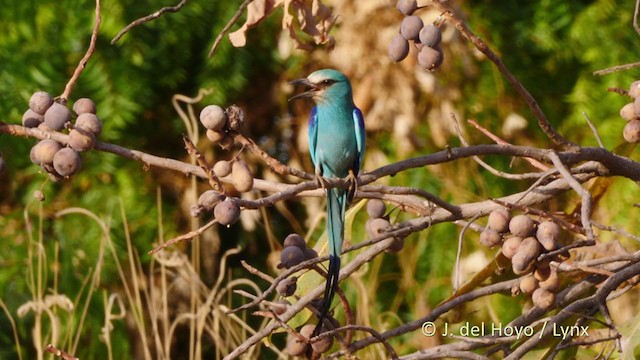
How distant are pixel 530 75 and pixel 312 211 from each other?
1.07 meters

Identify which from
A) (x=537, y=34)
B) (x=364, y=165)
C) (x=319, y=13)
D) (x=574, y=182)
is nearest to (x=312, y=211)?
(x=364, y=165)

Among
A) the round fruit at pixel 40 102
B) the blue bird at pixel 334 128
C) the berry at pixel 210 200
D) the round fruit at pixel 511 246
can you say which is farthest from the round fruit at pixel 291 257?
the blue bird at pixel 334 128

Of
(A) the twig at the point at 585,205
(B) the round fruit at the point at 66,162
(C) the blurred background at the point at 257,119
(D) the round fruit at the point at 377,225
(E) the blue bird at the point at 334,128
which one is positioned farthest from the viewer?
(C) the blurred background at the point at 257,119

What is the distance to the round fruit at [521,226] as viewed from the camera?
162 centimetres

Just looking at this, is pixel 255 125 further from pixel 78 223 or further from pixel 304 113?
pixel 78 223

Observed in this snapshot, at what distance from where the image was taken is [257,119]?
4.52 meters

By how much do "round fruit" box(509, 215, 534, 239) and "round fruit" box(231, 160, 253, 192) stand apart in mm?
416

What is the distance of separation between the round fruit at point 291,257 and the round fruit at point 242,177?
27 cm

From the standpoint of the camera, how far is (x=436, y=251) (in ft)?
14.0

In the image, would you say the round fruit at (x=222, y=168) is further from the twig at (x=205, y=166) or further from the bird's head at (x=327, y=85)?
the bird's head at (x=327, y=85)

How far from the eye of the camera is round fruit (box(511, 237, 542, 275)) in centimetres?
160

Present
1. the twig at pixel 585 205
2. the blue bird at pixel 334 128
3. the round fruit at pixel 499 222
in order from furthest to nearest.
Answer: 1. the blue bird at pixel 334 128
2. the round fruit at pixel 499 222
3. the twig at pixel 585 205

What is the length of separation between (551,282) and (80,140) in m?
0.77

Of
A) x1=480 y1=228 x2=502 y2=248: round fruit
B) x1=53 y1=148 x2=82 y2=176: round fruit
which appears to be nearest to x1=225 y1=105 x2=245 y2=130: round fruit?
x1=53 y1=148 x2=82 y2=176: round fruit
